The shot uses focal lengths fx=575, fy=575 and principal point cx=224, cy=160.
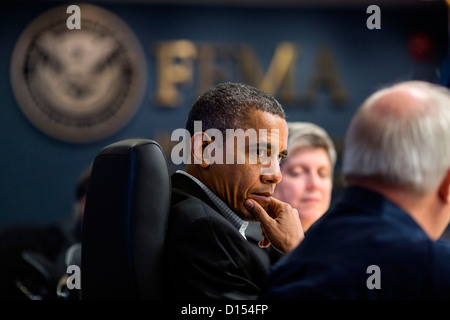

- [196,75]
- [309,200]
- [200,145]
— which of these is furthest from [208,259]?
[196,75]

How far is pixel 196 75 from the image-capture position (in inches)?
211

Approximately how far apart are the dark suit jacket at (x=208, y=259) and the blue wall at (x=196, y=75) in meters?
4.01

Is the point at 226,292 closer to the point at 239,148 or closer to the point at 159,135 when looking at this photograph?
the point at 239,148

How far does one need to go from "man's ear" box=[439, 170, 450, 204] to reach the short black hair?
0.54 metres

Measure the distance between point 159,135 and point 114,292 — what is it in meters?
4.01

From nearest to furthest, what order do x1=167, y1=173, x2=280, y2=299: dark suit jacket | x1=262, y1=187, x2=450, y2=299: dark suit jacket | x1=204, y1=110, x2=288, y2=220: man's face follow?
1. x1=262, y1=187, x2=450, y2=299: dark suit jacket
2. x1=167, y1=173, x2=280, y2=299: dark suit jacket
3. x1=204, y1=110, x2=288, y2=220: man's face

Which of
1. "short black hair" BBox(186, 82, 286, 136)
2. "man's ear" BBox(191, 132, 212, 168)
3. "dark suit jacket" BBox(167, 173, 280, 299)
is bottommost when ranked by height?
"dark suit jacket" BBox(167, 173, 280, 299)

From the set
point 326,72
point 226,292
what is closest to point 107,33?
point 326,72

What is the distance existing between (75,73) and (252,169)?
4070 millimetres

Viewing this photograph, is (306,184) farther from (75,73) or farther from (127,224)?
(75,73)

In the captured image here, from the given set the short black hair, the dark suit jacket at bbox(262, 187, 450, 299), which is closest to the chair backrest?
the short black hair

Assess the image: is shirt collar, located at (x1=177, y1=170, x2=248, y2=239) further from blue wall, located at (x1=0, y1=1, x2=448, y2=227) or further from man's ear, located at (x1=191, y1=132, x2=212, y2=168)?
blue wall, located at (x1=0, y1=1, x2=448, y2=227)

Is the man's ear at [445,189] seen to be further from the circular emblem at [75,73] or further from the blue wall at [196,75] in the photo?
the circular emblem at [75,73]

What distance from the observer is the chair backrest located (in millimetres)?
1382
